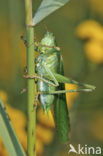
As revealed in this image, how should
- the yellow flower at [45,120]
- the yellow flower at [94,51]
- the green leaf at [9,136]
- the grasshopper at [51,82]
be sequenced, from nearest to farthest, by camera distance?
the green leaf at [9,136], the grasshopper at [51,82], the yellow flower at [45,120], the yellow flower at [94,51]

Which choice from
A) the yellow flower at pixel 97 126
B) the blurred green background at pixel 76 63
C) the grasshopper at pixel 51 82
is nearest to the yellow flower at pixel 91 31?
the blurred green background at pixel 76 63

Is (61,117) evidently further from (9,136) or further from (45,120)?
(9,136)

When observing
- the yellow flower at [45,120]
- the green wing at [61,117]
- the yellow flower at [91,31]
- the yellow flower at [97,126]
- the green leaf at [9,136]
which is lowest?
the yellow flower at [97,126]

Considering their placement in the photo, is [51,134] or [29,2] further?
[51,134]

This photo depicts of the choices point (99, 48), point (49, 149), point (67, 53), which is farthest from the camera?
point (67, 53)

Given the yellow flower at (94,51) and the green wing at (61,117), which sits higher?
the yellow flower at (94,51)

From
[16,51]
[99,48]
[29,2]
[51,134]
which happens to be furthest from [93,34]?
Result: [29,2]

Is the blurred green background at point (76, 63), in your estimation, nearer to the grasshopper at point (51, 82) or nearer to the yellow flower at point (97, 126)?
the yellow flower at point (97, 126)

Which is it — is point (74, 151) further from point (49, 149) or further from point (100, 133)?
point (100, 133)
